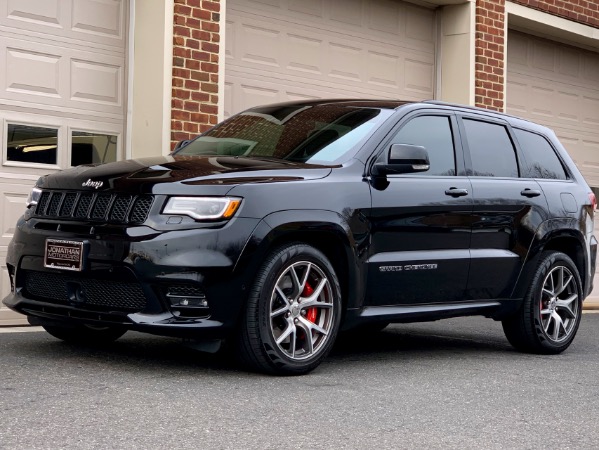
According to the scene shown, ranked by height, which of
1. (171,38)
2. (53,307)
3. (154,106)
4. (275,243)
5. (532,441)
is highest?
(171,38)

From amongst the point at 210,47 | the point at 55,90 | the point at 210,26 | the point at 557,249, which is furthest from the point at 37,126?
the point at 557,249

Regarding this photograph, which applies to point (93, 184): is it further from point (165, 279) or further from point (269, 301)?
point (269, 301)

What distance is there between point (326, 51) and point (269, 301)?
6422mm

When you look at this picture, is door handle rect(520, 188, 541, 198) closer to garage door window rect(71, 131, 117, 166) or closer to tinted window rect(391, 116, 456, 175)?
tinted window rect(391, 116, 456, 175)

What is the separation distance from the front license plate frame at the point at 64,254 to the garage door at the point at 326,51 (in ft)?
16.0

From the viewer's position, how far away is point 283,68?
38.1 feet

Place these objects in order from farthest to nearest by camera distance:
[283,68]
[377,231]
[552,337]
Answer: [283,68] < [552,337] < [377,231]

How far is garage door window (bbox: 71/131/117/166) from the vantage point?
9.94 m

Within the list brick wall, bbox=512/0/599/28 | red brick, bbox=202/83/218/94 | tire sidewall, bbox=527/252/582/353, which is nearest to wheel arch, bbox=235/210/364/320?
tire sidewall, bbox=527/252/582/353

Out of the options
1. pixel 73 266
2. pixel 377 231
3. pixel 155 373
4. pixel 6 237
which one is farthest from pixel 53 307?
pixel 6 237

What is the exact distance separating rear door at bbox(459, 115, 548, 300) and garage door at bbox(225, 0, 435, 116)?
3.64 metres

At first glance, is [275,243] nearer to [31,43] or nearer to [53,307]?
[53,307]

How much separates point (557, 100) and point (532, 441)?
438 inches

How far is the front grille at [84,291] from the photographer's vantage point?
6.08 m
